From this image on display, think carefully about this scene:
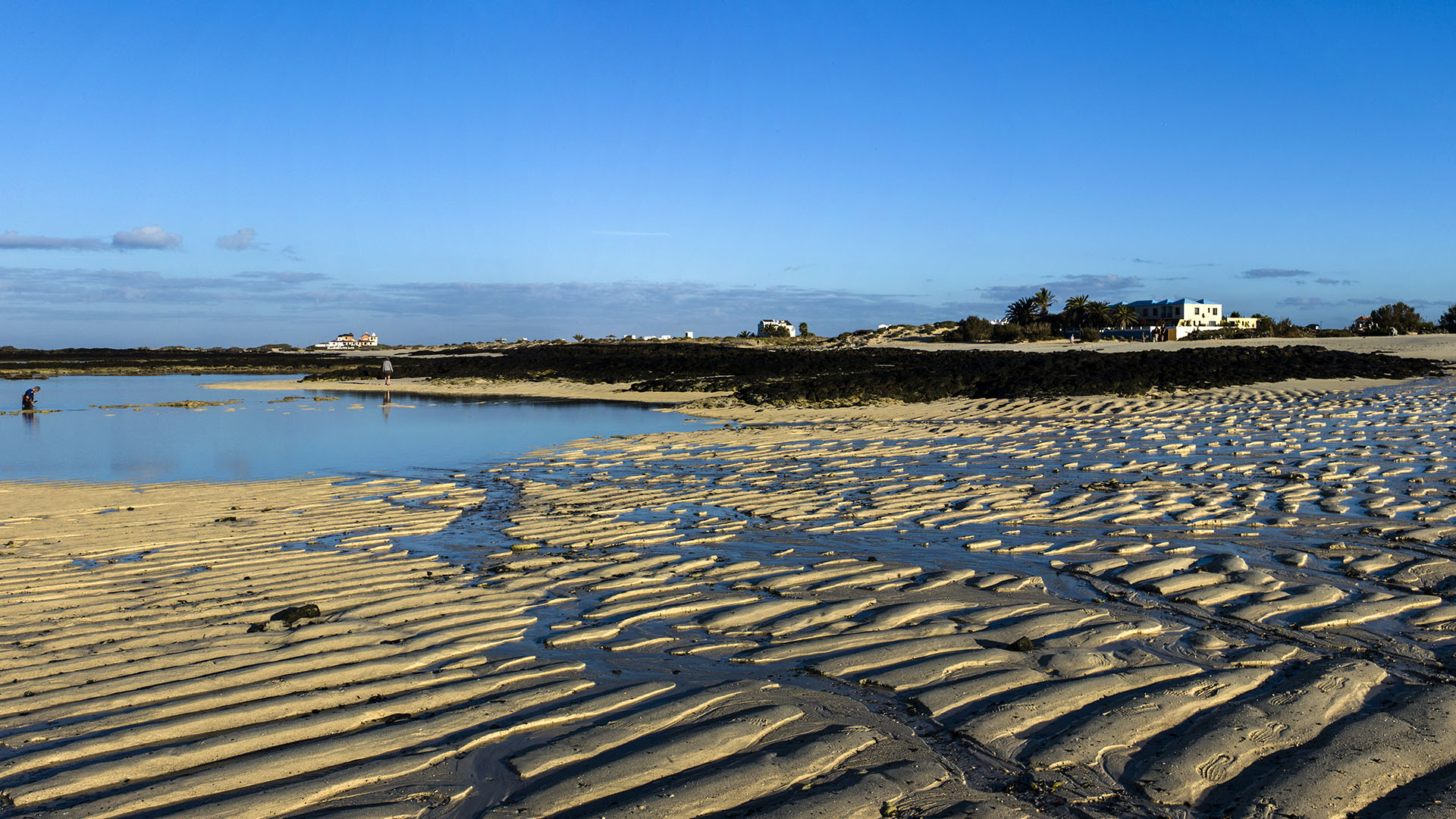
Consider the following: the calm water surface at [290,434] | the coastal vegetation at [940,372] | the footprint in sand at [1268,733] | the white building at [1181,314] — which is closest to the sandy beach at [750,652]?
the footprint in sand at [1268,733]

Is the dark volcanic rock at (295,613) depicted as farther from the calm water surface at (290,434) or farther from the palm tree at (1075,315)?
the palm tree at (1075,315)

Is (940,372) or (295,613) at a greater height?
(940,372)

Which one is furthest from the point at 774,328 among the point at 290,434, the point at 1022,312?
A: the point at 290,434

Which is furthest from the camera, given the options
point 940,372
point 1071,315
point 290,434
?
point 1071,315

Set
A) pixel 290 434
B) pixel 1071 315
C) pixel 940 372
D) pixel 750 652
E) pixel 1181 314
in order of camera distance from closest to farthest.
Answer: pixel 750 652 < pixel 290 434 < pixel 940 372 < pixel 1071 315 < pixel 1181 314

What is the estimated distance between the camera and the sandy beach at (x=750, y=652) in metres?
3.80

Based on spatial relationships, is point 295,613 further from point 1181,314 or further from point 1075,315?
point 1181,314

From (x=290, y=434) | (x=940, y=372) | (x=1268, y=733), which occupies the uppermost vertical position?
(x=940, y=372)

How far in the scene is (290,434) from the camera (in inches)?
834

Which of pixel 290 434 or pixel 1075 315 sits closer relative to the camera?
pixel 290 434

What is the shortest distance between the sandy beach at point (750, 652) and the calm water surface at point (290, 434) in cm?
423

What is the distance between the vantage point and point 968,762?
13.2 feet

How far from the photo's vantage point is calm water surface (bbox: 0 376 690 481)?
51.0 ft

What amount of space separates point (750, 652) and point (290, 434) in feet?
60.1
